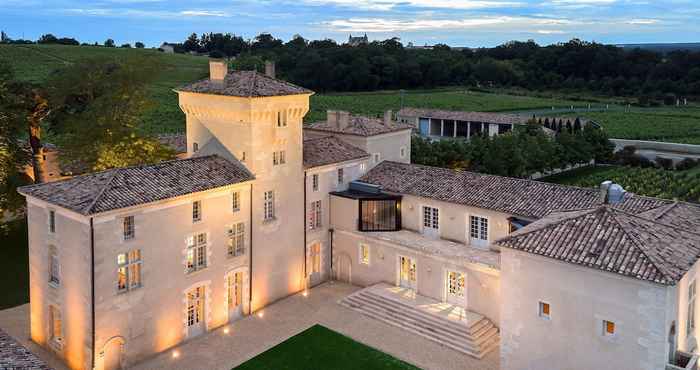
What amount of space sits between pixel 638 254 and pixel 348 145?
1976 centimetres

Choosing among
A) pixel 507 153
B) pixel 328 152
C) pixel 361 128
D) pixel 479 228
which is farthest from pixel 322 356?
pixel 507 153

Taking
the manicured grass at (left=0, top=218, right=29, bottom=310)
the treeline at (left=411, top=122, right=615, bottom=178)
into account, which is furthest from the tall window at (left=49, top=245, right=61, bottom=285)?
the treeline at (left=411, top=122, right=615, bottom=178)

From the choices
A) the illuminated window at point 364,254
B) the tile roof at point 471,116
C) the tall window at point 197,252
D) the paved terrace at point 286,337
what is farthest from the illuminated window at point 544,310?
the tile roof at point 471,116

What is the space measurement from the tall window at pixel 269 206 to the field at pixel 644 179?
33.8 metres

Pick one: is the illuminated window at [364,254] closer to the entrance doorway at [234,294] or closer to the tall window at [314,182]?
Answer: the tall window at [314,182]

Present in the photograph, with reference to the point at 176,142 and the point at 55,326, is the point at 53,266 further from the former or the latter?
the point at 176,142

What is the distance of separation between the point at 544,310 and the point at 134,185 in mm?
16747

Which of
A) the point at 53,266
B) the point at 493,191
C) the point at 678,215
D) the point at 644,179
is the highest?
the point at 493,191

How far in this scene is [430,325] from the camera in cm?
2819

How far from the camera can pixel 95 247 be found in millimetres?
23109

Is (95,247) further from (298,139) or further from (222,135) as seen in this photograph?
(298,139)

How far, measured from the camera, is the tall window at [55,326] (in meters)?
25.6

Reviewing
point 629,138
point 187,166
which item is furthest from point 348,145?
point 629,138

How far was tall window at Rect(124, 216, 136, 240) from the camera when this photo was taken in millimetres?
24297
